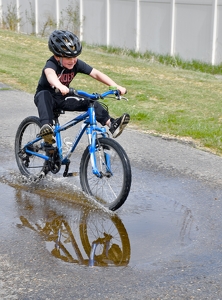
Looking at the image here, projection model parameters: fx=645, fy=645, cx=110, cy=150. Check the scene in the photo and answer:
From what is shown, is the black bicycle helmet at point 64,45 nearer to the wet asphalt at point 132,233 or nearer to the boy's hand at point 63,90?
the boy's hand at point 63,90

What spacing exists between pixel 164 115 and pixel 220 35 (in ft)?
23.7

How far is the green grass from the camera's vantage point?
948cm

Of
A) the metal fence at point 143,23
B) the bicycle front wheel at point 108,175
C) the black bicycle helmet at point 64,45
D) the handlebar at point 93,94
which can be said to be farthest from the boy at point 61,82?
the metal fence at point 143,23

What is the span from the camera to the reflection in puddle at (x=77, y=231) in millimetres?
5129

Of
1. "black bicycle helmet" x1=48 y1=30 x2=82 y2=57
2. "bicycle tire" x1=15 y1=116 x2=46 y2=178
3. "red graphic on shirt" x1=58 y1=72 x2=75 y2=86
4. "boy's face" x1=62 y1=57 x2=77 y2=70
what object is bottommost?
"bicycle tire" x1=15 y1=116 x2=46 y2=178

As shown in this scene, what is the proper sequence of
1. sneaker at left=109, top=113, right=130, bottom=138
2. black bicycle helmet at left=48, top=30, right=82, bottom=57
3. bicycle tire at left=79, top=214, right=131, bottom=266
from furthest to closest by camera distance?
black bicycle helmet at left=48, top=30, right=82, bottom=57
sneaker at left=109, top=113, right=130, bottom=138
bicycle tire at left=79, top=214, right=131, bottom=266

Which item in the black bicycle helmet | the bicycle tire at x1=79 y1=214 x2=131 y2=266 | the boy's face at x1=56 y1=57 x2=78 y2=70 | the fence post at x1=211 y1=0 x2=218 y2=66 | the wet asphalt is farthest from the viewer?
the fence post at x1=211 y1=0 x2=218 y2=66

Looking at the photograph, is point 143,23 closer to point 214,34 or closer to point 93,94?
point 214,34

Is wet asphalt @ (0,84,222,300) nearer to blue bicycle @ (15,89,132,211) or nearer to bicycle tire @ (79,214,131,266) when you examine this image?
bicycle tire @ (79,214,131,266)

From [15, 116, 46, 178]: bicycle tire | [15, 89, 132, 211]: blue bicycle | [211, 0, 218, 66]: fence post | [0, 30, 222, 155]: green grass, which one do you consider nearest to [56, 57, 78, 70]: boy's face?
[15, 89, 132, 211]: blue bicycle

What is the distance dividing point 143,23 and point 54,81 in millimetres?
13223

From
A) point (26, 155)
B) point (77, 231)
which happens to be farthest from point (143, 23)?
point (77, 231)

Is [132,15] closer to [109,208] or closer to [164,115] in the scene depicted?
[164,115]

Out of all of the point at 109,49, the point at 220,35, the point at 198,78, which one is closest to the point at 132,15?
the point at 109,49
